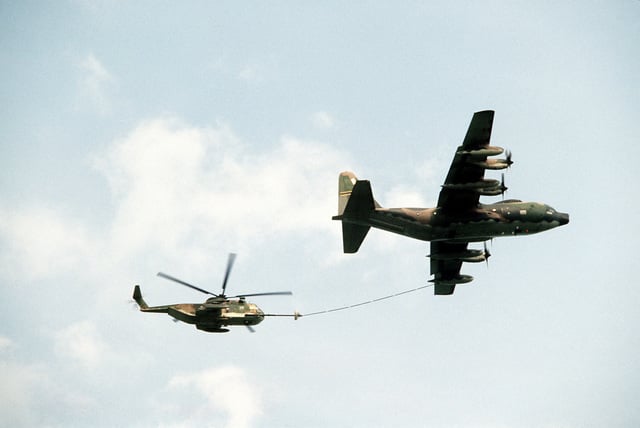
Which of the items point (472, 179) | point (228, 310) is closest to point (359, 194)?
point (472, 179)

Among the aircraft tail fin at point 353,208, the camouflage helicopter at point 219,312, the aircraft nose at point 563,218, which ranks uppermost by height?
the aircraft tail fin at point 353,208

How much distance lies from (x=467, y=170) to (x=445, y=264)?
10104 millimetres

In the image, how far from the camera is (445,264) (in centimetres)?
6347

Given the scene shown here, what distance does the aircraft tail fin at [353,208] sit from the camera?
5543 centimetres

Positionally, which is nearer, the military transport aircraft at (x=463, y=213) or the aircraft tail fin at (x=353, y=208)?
the military transport aircraft at (x=463, y=213)

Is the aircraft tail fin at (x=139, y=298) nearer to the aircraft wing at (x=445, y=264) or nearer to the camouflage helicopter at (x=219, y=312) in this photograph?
the camouflage helicopter at (x=219, y=312)

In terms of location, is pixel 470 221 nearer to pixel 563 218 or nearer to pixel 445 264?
pixel 563 218

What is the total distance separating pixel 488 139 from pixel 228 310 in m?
19.9

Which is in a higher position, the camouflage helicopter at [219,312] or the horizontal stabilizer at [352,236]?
the horizontal stabilizer at [352,236]

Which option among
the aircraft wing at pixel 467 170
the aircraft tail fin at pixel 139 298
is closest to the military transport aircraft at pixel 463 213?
the aircraft wing at pixel 467 170

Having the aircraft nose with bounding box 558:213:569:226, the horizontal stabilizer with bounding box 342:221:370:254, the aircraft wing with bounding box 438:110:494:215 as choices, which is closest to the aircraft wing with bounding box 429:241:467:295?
the aircraft wing with bounding box 438:110:494:215

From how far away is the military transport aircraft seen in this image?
5494 cm

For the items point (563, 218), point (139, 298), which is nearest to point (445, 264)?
point (563, 218)

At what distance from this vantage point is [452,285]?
64.8 m
